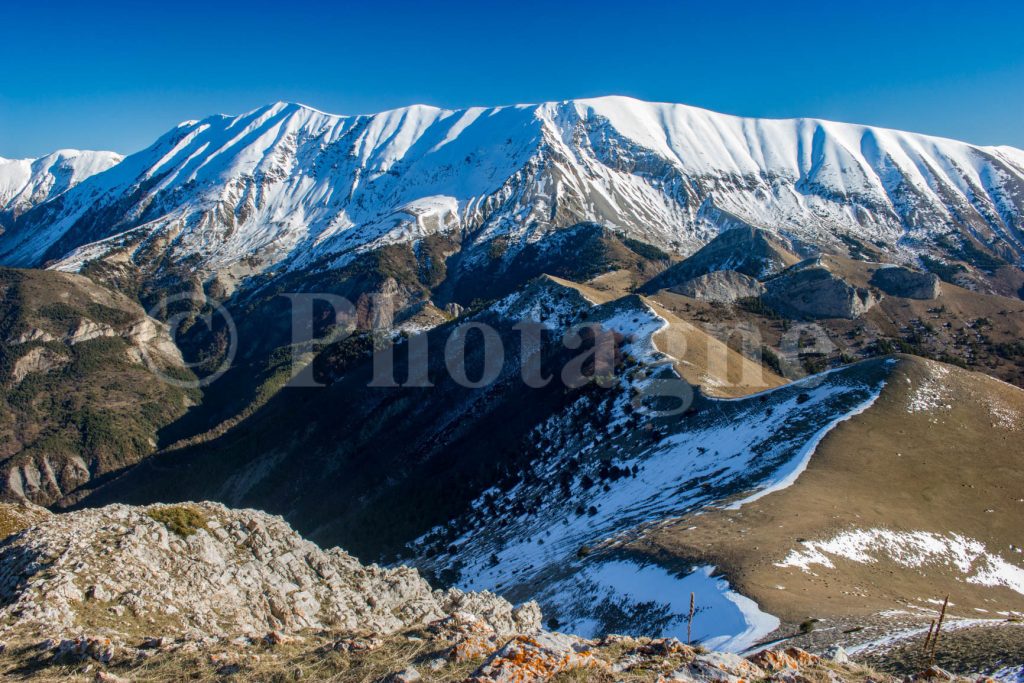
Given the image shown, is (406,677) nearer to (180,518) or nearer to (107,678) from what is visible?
(107,678)

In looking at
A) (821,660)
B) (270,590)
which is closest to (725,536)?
(821,660)

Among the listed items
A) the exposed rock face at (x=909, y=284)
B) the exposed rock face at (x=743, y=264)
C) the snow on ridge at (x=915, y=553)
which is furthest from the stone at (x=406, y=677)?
the exposed rock face at (x=909, y=284)

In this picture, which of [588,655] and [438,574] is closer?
[588,655]

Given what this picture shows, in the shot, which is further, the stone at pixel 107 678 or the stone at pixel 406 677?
the stone at pixel 107 678

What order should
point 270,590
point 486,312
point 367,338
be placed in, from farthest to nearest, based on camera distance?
point 367,338 → point 486,312 → point 270,590

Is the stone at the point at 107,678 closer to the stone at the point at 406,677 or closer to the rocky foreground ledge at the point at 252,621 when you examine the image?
the rocky foreground ledge at the point at 252,621

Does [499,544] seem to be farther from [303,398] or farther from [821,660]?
[303,398]

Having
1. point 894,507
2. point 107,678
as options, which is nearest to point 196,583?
point 107,678
